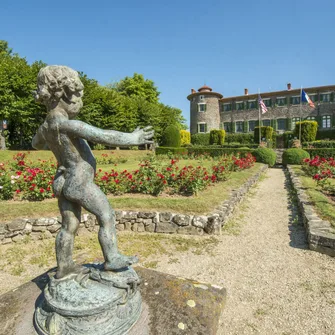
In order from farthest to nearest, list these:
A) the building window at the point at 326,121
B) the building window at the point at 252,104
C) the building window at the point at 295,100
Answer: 1. the building window at the point at 252,104
2. the building window at the point at 295,100
3. the building window at the point at 326,121

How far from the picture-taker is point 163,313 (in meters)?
2.14

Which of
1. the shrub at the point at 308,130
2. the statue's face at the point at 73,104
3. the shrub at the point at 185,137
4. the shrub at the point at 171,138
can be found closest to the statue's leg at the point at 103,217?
the statue's face at the point at 73,104

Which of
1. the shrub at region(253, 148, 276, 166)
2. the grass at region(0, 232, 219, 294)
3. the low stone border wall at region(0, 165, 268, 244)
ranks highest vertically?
the shrub at region(253, 148, 276, 166)

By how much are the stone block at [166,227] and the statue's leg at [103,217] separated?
3.46 meters

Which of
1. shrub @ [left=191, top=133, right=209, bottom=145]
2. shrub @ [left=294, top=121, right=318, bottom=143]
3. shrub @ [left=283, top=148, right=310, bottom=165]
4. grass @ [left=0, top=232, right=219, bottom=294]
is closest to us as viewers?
grass @ [left=0, top=232, right=219, bottom=294]

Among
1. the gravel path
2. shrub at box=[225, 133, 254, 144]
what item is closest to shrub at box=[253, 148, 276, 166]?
the gravel path

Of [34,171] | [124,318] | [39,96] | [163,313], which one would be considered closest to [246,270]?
[163,313]

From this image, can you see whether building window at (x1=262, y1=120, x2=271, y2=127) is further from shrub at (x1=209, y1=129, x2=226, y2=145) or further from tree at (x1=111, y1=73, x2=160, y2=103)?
tree at (x1=111, y1=73, x2=160, y2=103)

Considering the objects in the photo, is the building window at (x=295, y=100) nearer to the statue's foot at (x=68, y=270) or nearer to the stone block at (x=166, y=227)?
the stone block at (x=166, y=227)

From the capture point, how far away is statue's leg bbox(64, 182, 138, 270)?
1.94 metres

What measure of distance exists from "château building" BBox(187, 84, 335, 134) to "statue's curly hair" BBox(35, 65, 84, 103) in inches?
1441

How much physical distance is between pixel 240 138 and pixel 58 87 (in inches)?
1383

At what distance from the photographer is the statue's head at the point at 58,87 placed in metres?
1.79

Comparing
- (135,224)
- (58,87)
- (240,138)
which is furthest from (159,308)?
(240,138)
